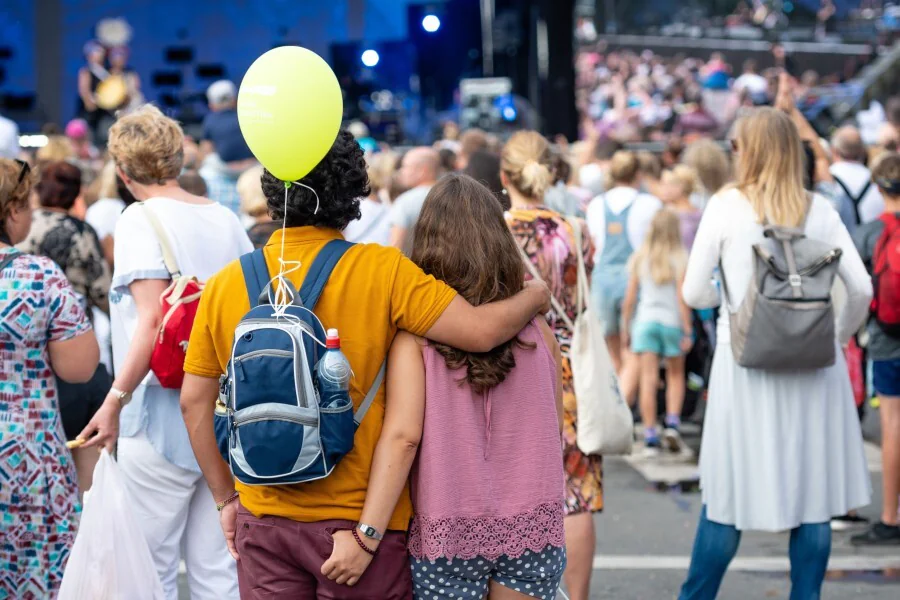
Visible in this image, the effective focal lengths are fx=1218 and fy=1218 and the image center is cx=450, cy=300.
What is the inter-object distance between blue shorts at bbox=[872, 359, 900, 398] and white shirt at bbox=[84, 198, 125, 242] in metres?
4.56

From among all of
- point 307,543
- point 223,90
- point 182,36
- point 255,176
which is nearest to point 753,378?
point 307,543

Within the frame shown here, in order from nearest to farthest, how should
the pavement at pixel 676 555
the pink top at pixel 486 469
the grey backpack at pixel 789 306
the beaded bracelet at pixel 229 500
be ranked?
the pink top at pixel 486 469, the beaded bracelet at pixel 229 500, the grey backpack at pixel 789 306, the pavement at pixel 676 555

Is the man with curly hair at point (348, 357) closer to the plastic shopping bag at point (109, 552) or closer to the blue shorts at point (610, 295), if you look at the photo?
the plastic shopping bag at point (109, 552)

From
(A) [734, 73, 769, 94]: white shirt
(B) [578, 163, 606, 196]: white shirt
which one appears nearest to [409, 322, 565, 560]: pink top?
(B) [578, 163, 606, 196]: white shirt

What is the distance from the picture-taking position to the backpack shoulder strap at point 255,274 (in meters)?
2.97

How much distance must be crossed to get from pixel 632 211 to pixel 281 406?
656 cm

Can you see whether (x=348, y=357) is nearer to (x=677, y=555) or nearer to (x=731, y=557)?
(x=731, y=557)

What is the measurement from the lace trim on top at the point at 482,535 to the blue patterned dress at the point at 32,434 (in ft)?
4.95

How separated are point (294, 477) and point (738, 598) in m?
3.40

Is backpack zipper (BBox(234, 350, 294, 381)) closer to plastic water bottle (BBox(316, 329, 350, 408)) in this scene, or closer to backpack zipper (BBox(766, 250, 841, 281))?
plastic water bottle (BBox(316, 329, 350, 408))

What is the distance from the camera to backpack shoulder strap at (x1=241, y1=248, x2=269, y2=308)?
9.74ft

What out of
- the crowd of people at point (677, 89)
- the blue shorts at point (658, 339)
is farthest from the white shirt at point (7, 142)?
the crowd of people at point (677, 89)

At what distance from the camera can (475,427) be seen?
3.05 m

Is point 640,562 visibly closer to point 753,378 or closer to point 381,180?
point 753,378
